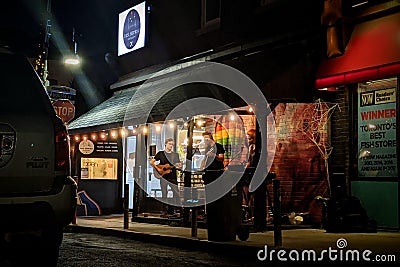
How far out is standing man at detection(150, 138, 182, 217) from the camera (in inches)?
645

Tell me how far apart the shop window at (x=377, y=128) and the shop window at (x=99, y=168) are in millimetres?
8015

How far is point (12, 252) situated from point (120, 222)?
10.4 m

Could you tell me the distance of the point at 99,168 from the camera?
19.0 meters

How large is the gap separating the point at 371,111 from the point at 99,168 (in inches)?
337

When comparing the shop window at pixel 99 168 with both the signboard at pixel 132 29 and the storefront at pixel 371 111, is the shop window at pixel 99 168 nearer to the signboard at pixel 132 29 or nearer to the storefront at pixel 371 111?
the signboard at pixel 132 29

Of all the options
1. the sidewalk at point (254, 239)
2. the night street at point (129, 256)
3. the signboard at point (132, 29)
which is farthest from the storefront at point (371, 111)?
the signboard at point (132, 29)

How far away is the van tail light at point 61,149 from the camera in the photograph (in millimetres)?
6246

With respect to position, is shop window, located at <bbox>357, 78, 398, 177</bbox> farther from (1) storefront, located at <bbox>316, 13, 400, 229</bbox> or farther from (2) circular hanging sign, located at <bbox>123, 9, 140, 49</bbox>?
(2) circular hanging sign, located at <bbox>123, 9, 140, 49</bbox>

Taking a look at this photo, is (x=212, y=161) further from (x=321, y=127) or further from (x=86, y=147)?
(x=86, y=147)

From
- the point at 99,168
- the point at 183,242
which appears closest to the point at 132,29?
the point at 99,168

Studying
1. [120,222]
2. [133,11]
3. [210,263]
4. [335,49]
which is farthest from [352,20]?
[133,11]

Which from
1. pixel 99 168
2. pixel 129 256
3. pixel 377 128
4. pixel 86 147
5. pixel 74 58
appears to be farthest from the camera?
pixel 74 58

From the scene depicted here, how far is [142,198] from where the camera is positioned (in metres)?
17.8

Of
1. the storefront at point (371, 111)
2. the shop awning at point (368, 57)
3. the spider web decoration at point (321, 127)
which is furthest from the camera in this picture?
the spider web decoration at point (321, 127)
